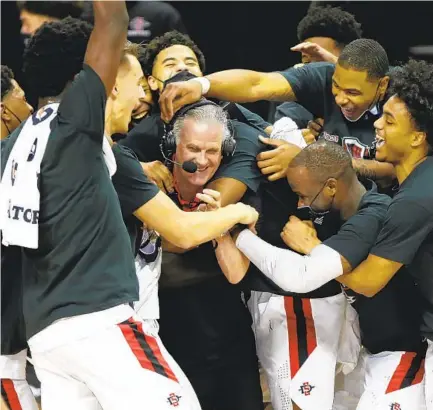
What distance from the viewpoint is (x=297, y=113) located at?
448 cm

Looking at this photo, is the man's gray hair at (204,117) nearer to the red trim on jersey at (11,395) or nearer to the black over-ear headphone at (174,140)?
the black over-ear headphone at (174,140)

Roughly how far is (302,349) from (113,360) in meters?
1.11

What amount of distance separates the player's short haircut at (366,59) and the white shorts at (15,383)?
163cm

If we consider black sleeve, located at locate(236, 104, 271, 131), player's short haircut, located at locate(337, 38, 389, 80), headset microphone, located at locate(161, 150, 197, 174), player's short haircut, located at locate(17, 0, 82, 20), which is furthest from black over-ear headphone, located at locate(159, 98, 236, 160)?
player's short haircut, located at locate(17, 0, 82, 20)

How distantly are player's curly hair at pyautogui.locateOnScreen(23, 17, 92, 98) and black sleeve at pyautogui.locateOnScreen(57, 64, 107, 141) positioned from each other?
0.69 feet

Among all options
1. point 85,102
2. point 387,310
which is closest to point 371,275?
point 387,310

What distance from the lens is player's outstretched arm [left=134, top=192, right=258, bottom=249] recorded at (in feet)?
9.98

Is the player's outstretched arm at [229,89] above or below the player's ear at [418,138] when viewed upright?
above

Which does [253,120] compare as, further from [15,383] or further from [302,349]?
[15,383]

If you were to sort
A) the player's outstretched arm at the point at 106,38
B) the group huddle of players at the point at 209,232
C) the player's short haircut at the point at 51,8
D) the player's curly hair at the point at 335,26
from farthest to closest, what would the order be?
the player's short haircut at the point at 51,8
the player's curly hair at the point at 335,26
the group huddle of players at the point at 209,232
the player's outstretched arm at the point at 106,38

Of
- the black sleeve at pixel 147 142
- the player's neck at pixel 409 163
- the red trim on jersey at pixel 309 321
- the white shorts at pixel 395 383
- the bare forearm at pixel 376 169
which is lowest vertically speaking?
the white shorts at pixel 395 383

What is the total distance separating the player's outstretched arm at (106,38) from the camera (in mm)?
2562

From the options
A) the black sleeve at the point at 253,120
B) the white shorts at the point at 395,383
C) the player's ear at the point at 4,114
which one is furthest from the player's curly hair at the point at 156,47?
the white shorts at the point at 395,383

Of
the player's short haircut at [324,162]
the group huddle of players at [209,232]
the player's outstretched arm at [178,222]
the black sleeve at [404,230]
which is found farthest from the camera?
the player's short haircut at [324,162]
